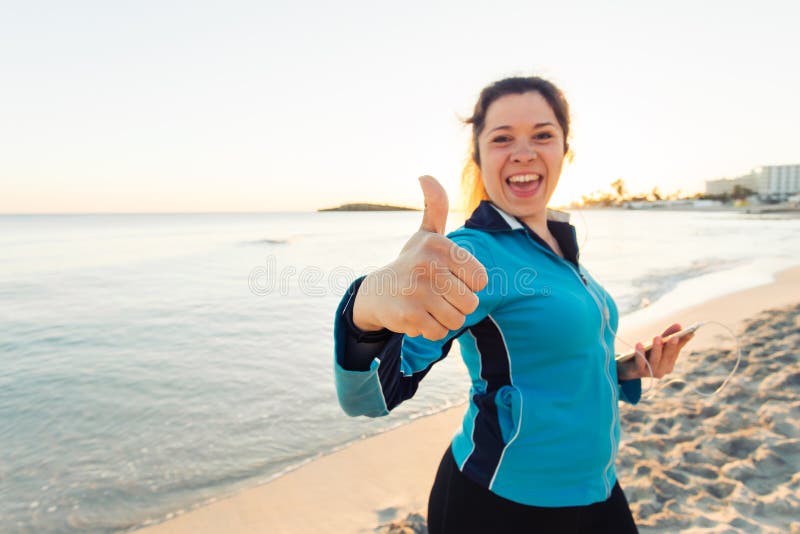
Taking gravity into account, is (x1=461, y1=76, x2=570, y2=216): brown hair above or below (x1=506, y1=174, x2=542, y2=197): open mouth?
above

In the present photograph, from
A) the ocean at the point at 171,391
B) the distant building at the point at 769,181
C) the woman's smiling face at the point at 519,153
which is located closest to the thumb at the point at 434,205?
the woman's smiling face at the point at 519,153

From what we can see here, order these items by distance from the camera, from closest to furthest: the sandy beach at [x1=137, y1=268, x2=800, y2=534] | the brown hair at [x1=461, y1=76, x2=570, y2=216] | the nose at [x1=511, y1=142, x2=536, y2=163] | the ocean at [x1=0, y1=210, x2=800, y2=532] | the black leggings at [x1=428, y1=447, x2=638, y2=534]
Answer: the black leggings at [x1=428, y1=447, x2=638, y2=534], the nose at [x1=511, y1=142, x2=536, y2=163], the brown hair at [x1=461, y1=76, x2=570, y2=216], the sandy beach at [x1=137, y1=268, x2=800, y2=534], the ocean at [x1=0, y1=210, x2=800, y2=532]

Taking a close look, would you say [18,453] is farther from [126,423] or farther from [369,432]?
[369,432]

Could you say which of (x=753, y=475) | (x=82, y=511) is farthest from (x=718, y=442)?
(x=82, y=511)

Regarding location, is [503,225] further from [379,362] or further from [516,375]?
[379,362]

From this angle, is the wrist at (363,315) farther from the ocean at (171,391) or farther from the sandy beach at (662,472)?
the sandy beach at (662,472)

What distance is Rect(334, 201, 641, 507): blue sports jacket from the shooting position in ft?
4.17

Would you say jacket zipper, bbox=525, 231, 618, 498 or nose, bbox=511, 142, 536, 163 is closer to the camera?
jacket zipper, bbox=525, 231, 618, 498

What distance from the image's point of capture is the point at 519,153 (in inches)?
62.1

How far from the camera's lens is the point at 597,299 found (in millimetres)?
1510

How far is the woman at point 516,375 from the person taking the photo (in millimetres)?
1173


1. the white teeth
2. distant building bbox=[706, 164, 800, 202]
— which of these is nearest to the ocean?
the white teeth

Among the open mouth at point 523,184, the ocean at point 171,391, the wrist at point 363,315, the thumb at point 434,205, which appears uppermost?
the open mouth at point 523,184

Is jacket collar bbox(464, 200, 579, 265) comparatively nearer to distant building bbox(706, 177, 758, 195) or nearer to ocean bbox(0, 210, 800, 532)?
ocean bbox(0, 210, 800, 532)
